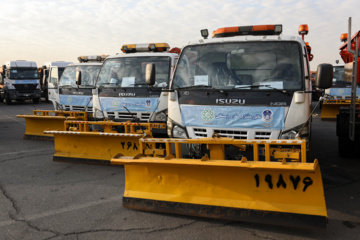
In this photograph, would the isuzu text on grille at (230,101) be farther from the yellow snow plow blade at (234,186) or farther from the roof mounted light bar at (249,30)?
the roof mounted light bar at (249,30)

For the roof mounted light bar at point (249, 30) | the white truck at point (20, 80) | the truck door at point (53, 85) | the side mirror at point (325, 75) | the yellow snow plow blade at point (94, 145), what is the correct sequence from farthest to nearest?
1. the white truck at point (20, 80)
2. the truck door at point (53, 85)
3. the yellow snow plow blade at point (94, 145)
4. the roof mounted light bar at point (249, 30)
5. the side mirror at point (325, 75)

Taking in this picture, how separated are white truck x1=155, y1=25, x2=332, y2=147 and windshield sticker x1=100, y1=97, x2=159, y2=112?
2.39m

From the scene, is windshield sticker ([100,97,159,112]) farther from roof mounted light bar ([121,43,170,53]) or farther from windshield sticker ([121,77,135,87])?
roof mounted light bar ([121,43,170,53])

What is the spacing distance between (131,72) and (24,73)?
58.4 ft

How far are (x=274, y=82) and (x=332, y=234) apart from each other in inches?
76.9

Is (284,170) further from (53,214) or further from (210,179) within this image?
(53,214)

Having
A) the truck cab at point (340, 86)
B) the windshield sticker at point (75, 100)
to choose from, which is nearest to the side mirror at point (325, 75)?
the windshield sticker at point (75, 100)

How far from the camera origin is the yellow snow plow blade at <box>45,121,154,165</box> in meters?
6.03

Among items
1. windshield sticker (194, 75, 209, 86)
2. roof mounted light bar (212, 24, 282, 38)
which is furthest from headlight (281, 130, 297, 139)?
roof mounted light bar (212, 24, 282, 38)

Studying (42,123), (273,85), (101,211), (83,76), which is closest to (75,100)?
(83,76)

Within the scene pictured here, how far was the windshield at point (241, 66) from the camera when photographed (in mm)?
4492

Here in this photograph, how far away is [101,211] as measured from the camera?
4078mm

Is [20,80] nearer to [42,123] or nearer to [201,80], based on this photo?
[42,123]

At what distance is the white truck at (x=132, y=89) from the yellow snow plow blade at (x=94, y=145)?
1069 millimetres
